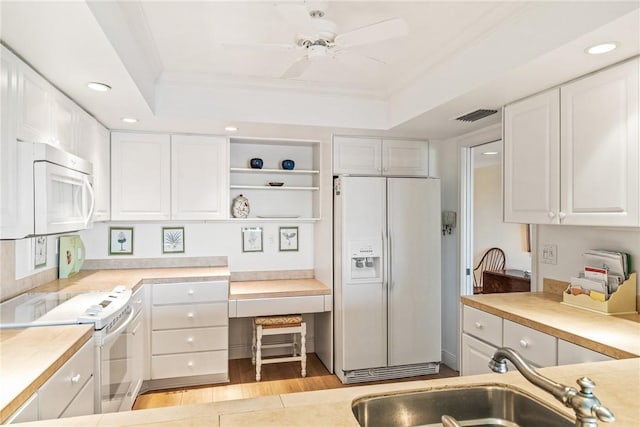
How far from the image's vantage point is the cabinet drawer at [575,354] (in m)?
1.70

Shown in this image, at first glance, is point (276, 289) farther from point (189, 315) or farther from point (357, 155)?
point (357, 155)

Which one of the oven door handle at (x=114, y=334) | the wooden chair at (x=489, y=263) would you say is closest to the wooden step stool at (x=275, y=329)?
the oven door handle at (x=114, y=334)

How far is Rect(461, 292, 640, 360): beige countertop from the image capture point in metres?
1.68

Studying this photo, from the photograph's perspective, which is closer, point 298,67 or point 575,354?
point 575,354

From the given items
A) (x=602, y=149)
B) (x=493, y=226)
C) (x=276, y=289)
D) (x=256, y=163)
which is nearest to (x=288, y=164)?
(x=256, y=163)

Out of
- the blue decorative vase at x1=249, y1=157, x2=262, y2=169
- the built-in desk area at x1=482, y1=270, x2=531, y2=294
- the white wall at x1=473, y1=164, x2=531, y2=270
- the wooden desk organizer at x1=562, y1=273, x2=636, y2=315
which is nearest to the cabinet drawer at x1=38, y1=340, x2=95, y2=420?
the blue decorative vase at x1=249, y1=157, x2=262, y2=169

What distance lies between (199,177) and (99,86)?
135cm

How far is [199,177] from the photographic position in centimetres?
363

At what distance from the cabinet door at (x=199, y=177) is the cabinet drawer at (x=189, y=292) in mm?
628

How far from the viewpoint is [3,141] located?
174 cm

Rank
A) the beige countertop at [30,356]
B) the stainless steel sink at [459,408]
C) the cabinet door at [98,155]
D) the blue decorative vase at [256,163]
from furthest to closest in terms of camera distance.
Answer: the blue decorative vase at [256,163], the cabinet door at [98,155], the beige countertop at [30,356], the stainless steel sink at [459,408]

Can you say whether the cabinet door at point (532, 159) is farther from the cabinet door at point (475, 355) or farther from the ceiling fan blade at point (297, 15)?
the ceiling fan blade at point (297, 15)

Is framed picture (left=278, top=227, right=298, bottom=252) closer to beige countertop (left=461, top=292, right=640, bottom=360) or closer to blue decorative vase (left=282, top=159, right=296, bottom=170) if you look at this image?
blue decorative vase (left=282, top=159, right=296, bottom=170)

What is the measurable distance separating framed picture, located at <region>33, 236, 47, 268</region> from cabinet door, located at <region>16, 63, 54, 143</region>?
0.91m
